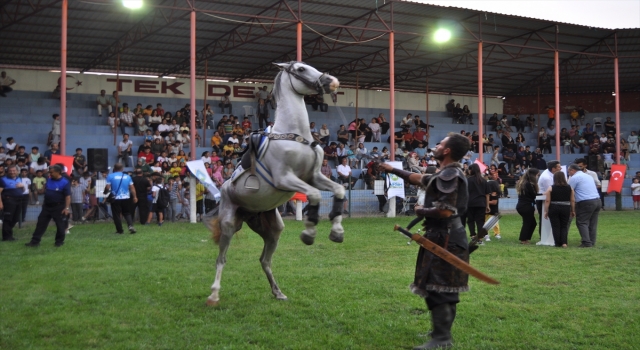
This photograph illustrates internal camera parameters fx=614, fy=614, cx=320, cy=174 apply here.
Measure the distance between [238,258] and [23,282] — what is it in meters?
3.74

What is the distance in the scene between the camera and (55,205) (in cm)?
1345

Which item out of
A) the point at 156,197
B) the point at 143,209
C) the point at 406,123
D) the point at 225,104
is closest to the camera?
the point at 143,209

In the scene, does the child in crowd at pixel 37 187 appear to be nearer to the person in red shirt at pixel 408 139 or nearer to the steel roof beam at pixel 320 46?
the steel roof beam at pixel 320 46

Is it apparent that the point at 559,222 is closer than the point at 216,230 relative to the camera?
No

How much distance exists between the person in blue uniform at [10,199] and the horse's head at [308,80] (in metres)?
9.98

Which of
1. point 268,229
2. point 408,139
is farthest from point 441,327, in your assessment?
point 408,139

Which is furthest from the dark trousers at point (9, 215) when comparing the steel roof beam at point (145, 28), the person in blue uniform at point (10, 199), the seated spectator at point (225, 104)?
the seated spectator at point (225, 104)

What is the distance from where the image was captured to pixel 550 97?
41.5m

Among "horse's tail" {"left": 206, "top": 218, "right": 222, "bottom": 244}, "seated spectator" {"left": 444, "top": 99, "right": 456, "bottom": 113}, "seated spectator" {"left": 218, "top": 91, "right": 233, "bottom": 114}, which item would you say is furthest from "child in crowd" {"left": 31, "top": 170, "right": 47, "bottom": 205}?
"seated spectator" {"left": 444, "top": 99, "right": 456, "bottom": 113}

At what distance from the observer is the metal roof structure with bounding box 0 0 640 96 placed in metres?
22.7

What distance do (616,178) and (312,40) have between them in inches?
567

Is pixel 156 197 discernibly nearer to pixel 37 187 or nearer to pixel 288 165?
pixel 37 187

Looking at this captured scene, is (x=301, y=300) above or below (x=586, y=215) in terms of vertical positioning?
below

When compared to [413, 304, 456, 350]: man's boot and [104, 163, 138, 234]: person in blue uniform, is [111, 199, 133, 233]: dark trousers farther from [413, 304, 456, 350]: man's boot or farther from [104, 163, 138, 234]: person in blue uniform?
[413, 304, 456, 350]: man's boot
